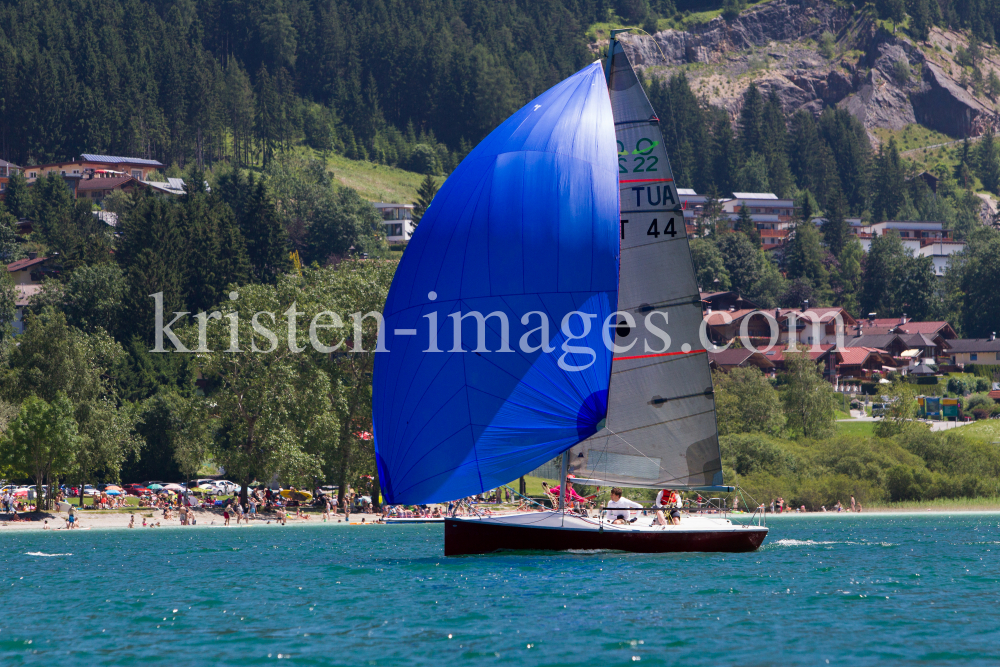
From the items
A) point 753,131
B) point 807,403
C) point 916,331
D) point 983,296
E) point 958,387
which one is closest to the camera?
point 807,403

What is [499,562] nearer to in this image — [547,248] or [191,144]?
[547,248]

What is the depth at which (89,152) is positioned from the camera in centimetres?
14388

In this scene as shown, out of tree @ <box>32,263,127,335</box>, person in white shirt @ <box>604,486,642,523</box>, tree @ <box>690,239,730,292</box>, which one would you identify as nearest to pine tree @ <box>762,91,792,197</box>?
tree @ <box>690,239,730,292</box>

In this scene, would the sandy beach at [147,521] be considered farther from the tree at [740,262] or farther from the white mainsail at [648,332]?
the tree at [740,262]

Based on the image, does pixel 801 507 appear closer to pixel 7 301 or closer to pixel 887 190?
pixel 7 301

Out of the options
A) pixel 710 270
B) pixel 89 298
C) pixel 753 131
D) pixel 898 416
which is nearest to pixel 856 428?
pixel 898 416

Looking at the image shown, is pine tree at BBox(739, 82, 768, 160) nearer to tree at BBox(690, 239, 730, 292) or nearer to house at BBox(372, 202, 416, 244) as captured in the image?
tree at BBox(690, 239, 730, 292)

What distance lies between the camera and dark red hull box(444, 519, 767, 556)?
24.6 m

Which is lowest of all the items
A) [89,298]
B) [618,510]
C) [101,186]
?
[618,510]

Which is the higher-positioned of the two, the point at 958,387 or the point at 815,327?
the point at 815,327

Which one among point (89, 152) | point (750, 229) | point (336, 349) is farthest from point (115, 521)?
point (750, 229)

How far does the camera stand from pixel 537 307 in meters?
23.6

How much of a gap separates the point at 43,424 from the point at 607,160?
32268 mm

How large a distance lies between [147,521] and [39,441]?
17.6 ft
